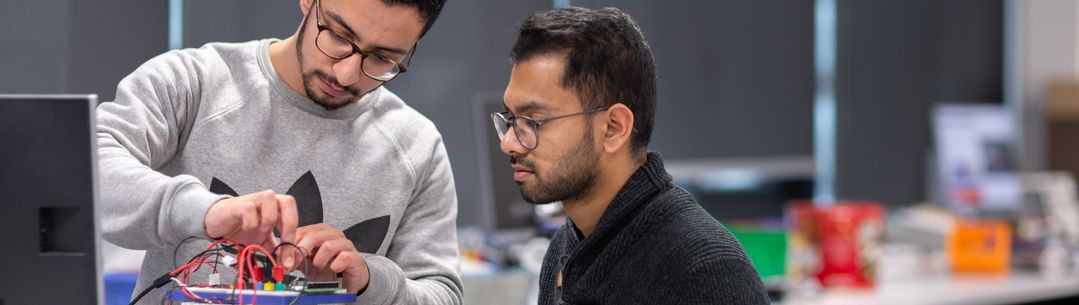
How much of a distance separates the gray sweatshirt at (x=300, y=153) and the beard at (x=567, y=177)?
0.73 ft

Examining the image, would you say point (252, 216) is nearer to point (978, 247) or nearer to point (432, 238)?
point (432, 238)

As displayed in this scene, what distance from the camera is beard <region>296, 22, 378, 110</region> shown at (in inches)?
55.4

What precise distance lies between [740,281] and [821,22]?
3.60m

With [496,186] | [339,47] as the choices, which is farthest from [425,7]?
[496,186]

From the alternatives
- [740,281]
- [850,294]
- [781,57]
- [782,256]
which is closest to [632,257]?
[740,281]

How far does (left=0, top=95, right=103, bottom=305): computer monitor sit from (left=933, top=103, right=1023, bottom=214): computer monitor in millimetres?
3725

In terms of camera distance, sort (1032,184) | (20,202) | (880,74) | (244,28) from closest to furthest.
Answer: (20,202), (244,28), (1032,184), (880,74)

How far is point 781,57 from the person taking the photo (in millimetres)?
4500

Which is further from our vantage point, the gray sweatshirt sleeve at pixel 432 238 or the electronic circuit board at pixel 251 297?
the gray sweatshirt sleeve at pixel 432 238

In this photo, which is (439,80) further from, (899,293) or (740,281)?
(740,281)

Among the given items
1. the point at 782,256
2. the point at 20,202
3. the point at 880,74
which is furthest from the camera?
the point at 880,74

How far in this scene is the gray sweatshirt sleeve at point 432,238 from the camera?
1515 mm

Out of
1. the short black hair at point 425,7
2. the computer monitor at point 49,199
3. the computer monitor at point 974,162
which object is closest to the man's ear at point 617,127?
the short black hair at point 425,7

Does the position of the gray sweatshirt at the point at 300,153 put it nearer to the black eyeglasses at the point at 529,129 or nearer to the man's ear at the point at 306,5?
the man's ear at the point at 306,5
